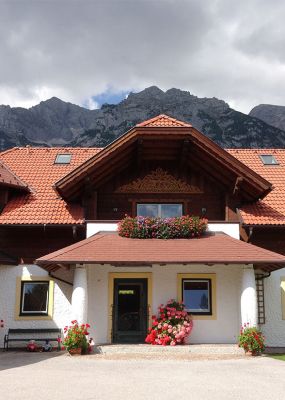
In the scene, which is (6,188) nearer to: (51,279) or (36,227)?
(36,227)

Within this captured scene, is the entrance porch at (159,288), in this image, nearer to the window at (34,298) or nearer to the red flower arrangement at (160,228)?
the red flower arrangement at (160,228)

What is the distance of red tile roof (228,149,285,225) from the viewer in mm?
15125

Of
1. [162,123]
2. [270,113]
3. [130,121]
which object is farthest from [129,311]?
[270,113]

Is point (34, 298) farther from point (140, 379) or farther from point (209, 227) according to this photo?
point (140, 379)

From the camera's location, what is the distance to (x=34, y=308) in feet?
48.7

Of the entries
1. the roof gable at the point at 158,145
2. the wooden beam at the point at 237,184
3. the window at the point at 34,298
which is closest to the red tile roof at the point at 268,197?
the roof gable at the point at 158,145

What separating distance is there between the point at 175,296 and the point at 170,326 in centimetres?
139

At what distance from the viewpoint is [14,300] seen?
14.7 metres

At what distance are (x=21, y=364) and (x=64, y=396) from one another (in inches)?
162

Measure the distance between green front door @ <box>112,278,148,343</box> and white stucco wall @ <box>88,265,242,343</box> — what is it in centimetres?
33

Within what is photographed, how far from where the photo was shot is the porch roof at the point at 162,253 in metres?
12.0

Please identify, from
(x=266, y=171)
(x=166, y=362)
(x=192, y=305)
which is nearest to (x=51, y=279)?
(x=192, y=305)

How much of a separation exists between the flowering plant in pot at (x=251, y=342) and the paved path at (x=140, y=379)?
0.43 metres

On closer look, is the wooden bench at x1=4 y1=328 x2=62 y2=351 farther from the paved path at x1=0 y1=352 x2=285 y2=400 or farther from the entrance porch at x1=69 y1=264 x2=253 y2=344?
the paved path at x1=0 y1=352 x2=285 y2=400
